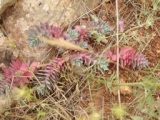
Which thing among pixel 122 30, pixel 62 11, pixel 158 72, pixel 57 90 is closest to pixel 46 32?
pixel 62 11

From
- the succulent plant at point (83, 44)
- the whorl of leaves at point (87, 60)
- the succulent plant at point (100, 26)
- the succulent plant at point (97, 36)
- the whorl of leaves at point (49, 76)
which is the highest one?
the succulent plant at point (100, 26)

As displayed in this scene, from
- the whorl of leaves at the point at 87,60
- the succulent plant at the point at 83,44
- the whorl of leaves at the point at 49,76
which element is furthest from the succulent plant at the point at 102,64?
the whorl of leaves at the point at 49,76

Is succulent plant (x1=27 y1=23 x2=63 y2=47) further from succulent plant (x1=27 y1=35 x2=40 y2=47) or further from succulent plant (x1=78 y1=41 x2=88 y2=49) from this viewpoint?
succulent plant (x1=78 y1=41 x2=88 y2=49)

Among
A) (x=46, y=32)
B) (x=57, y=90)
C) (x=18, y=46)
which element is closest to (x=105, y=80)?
(x=57, y=90)

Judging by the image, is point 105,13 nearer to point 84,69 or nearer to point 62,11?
point 62,11

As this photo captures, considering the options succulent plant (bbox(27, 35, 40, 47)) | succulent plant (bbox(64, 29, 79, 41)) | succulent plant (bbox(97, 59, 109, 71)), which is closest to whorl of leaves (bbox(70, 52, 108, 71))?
succulent plant (bbox(97, 59, 109, 71))

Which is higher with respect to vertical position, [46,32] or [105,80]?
[46,32]

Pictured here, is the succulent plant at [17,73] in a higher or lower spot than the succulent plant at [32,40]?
lower

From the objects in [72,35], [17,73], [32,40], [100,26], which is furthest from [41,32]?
[100,26]

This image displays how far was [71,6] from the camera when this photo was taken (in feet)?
8.43

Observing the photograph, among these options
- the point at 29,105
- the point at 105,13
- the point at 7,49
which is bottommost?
the point at 29,105

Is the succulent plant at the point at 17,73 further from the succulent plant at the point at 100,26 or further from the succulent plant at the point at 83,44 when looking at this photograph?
the succulent plant at the point at 100,26

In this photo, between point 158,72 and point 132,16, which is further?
point 132,16

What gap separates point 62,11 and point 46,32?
0.25m
